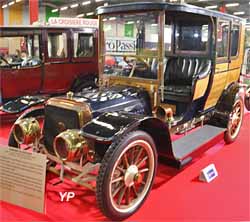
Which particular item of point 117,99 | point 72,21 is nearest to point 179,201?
point 117,99

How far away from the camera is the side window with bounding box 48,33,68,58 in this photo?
5.67 m

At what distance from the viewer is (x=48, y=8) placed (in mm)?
19953

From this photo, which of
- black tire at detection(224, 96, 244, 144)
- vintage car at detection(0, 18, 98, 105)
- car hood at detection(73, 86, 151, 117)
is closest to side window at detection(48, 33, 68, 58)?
vintage car at detection(0, 18, 98, 105)

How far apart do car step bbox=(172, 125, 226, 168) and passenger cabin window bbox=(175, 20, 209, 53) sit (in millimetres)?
1031

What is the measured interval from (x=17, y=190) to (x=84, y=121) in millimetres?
758

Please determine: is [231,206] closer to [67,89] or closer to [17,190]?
[17,190]

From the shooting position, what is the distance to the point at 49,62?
566 cm

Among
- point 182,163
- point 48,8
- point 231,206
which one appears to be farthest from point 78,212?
point 48,8

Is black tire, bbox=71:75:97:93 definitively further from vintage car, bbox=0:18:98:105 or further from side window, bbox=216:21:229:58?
side window, bbox=216:21:229:58

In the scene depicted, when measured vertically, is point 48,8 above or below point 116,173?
above

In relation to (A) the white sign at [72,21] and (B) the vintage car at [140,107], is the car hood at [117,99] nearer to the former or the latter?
(B) the vintage car at [140,107]

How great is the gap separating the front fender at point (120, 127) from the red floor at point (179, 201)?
1.41 feet

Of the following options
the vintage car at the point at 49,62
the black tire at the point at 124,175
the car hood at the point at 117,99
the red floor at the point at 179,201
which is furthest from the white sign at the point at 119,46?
the vintage car at the point at 49,62

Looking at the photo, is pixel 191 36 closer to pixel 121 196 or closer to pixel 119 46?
pixel 119 46
